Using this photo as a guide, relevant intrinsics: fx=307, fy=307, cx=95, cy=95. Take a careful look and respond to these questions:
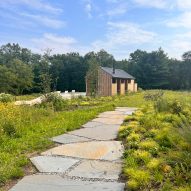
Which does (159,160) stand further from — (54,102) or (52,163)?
(54,102)

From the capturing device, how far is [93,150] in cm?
494

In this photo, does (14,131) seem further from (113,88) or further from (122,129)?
(113,88)

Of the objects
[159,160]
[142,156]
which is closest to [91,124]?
[142,156]

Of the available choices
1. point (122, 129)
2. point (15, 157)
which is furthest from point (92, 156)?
point (122, 129)

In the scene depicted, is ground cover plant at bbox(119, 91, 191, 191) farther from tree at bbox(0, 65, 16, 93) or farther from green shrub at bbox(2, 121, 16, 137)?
tree at bbox(0, 65, 16, 93)

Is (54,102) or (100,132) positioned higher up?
(54,102)

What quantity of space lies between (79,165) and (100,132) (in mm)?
2479

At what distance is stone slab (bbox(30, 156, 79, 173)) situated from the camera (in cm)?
394

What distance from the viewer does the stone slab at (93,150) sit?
4566mm

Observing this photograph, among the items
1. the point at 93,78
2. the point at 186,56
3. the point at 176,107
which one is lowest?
the point at 176,107

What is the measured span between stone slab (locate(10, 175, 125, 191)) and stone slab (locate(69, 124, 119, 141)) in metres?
2.37

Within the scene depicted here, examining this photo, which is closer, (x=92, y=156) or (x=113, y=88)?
(x=92, y=156)

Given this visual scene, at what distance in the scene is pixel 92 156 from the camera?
4.57 m

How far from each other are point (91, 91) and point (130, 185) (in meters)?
19.5
